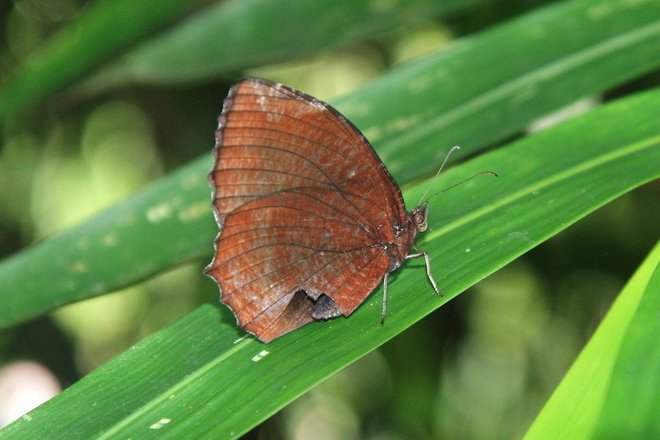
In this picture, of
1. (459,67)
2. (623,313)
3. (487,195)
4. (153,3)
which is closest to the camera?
(623,313)

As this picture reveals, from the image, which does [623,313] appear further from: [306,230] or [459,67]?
[459,67]

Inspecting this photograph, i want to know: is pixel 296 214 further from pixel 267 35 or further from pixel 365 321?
pixel 267 35

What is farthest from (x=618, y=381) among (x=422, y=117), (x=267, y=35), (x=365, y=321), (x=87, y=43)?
(x=87, y=43)

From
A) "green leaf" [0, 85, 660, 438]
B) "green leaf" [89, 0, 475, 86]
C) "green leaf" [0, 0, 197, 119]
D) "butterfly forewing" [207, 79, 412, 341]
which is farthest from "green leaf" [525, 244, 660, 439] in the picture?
"green leaf" [0, 0, 197, 119]

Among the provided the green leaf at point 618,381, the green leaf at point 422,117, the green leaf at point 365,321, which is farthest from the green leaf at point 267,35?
the green leaf at point 618,381

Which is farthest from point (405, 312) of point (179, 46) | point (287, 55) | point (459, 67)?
point (179, 46)

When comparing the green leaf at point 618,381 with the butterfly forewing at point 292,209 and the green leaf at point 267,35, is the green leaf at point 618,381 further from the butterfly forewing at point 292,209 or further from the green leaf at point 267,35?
the green leaf at point 267,35

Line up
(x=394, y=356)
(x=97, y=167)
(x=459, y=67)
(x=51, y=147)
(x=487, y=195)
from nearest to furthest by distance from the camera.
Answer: (x=487, y=195), (x=459, y=67), (x=394, y=356), (x=51, y=147), (x=97, y=167)
